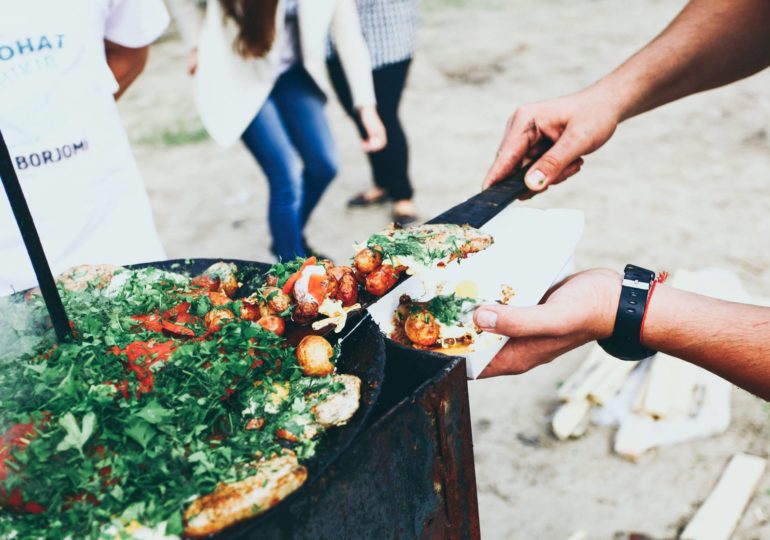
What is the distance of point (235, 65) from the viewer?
3.86m

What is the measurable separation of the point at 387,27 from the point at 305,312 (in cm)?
357

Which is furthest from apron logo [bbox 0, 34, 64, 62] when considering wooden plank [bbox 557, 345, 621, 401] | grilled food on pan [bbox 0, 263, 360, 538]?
wooden plank [bbox 557, 345, 621, 401]

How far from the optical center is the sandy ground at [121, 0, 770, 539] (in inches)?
117

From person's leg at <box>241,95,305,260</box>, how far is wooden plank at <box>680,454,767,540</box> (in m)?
2.61

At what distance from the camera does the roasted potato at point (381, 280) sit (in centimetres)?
181

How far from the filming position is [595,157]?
598 centimetres

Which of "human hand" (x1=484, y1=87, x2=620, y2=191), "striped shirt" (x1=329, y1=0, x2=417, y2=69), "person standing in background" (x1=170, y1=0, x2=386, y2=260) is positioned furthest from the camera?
"striped shirt" (x1=329, y1=0, x2=417, y2=69)

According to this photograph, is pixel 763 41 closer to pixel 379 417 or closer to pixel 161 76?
pixel 379 417

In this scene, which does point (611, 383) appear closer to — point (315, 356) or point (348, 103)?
point (315, 356)

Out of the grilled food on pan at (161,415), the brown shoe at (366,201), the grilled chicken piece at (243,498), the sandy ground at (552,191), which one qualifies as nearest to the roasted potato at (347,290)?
the grilled food on pan at (161,415)

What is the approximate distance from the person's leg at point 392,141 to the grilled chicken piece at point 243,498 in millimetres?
4071

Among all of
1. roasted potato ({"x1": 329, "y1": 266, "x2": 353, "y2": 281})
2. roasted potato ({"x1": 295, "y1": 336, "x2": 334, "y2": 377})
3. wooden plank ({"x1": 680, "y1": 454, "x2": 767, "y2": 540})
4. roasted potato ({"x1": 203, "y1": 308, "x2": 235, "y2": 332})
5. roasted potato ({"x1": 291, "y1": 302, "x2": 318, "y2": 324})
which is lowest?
wooden plank ({"x1": 680, "y1": 454, "x2": 767, "y2": 540})

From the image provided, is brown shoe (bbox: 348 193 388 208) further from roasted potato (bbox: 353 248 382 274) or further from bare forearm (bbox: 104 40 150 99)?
roasted potato (bbox: 353 248 382 274)

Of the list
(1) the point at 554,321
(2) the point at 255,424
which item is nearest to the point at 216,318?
(2) the point at 255,424
